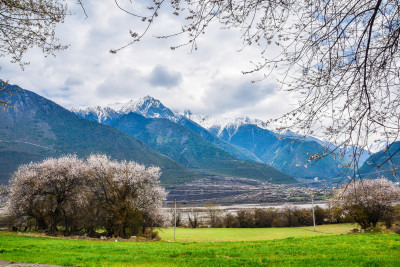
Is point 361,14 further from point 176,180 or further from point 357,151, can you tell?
point 176,180

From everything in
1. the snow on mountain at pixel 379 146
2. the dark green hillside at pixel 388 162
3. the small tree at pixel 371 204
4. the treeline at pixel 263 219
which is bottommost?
the treeline at pixel 263 219

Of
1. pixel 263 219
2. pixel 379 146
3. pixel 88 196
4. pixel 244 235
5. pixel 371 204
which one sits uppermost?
pixel 379 146

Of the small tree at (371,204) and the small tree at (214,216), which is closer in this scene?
the small tree at (371,204)

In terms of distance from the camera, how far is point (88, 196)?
2714 cm

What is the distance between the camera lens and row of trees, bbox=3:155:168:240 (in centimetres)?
2609

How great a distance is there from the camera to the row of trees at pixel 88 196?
26.1m

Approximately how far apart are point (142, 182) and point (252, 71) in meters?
25.1

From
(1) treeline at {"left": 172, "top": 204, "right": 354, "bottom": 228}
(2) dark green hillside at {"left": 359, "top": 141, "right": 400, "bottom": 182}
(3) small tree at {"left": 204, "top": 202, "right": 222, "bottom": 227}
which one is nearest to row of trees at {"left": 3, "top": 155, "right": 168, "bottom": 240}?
(1) treeline at {"left": 172, "top": 204, "right": 354, "bottom": 228}

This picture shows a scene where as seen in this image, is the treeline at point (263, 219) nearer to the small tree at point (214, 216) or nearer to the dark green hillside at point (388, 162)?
the small tree at point (214, 216)

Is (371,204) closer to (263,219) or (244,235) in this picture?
(244,235)

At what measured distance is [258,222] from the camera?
51.5 meters

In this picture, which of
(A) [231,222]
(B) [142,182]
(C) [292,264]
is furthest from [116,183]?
(A) [231,222]

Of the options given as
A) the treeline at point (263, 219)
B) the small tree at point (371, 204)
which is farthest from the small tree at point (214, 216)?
the small tree at point (371, 204)

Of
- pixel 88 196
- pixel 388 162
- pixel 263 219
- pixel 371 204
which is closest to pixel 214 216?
pixel 263 219
